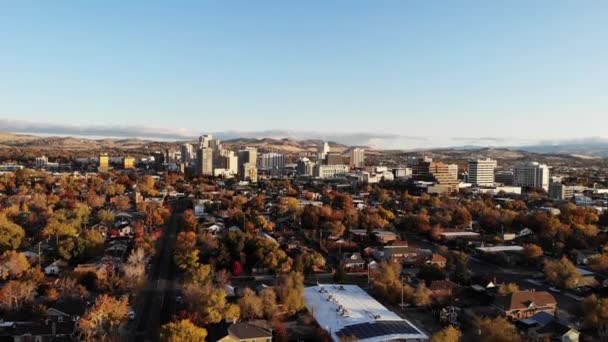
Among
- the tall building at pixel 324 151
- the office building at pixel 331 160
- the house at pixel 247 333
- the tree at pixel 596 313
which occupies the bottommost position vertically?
the house at pixel 247 333

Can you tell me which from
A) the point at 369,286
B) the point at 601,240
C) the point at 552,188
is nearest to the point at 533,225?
the point at 601,240

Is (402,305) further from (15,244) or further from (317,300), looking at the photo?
(15,244)

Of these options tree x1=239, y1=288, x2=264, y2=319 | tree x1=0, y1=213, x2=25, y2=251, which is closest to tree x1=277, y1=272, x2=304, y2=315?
tree x1=239, y1=288, x2=264, y2=319

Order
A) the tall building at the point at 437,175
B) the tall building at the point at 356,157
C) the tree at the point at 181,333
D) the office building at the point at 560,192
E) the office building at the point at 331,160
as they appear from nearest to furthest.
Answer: the tree at the point at 181,333 < the office building at the point at 560,192 < the tall building at the point at 437,175 < the office building at the point at 331,160 < the tall building at the point at 356,157

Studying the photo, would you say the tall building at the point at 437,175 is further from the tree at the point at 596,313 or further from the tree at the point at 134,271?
the tree at the point at 134,271

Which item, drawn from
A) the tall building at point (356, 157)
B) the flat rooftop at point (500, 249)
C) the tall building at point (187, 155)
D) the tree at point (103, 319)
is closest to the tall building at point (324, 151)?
the tall building at point (356, 157)

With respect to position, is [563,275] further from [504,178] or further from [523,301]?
[504,178]
